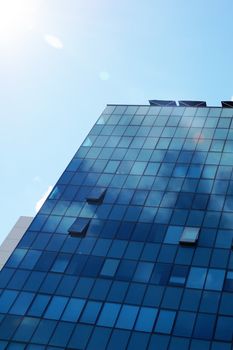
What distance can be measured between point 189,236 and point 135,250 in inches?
214

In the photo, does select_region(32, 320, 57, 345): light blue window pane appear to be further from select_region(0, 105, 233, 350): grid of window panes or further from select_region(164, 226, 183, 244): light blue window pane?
select_region(164, 226, 183, 244): light blue window pane

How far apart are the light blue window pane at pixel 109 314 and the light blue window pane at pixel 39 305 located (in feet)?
18.8

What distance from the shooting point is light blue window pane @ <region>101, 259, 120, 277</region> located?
4947 cm

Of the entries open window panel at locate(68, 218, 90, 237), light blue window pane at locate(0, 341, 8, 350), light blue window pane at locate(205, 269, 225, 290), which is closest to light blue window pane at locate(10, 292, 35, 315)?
light blue window pane at locate(0, 341, 8, 350)

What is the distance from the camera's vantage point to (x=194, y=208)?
53.4 m

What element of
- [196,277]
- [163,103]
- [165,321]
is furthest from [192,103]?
[165,321]

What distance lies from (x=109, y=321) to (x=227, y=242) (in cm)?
1334

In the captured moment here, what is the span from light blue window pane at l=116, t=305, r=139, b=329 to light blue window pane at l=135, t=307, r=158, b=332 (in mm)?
501

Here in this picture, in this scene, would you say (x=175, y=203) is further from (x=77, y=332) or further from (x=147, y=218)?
(x=77, y=332)

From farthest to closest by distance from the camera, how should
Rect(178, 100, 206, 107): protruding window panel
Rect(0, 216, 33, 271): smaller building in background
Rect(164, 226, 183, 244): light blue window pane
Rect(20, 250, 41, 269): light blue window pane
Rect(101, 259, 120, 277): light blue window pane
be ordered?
1. Rect(0, 216, 33, 271): smaller building in background
2. Rect(178, 100, 206, 107): protruding window panel
3. Rect(20, 250, 41, 269): light blue window pane
4. Rect(164, 226, 183, 244): light blue window pane
5. Rect(101, 259, 120, 277): light blue window pane

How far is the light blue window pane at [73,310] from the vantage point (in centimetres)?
4650

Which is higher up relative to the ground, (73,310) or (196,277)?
(73,310)

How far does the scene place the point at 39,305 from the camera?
159ft

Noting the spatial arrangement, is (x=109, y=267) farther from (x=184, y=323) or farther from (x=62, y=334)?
(x=184, y=323)
